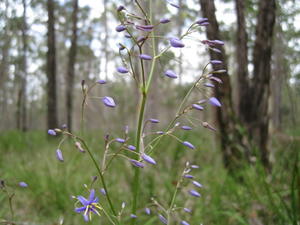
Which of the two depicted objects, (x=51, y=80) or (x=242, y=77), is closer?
(x=242, y=77)

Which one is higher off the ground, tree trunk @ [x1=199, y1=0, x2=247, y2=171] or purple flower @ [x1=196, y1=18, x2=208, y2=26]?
purple flower @ [x1=196, y1=18, x2=208, y2=26]

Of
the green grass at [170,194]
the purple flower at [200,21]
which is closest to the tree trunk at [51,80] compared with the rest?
the green grass at [170,194]

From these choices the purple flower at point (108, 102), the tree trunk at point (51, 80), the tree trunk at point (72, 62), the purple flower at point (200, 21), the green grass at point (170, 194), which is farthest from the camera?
the tree trunk at point (72, 62)

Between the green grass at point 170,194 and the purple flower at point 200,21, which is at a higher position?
the purple flower at point 200,21

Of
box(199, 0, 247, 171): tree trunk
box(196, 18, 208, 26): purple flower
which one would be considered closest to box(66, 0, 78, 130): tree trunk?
box(199, 0, 247, 171): tree trunk

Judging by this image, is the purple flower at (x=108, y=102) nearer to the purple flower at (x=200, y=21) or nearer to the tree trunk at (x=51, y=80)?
the purple flower at (x=200, y=21)

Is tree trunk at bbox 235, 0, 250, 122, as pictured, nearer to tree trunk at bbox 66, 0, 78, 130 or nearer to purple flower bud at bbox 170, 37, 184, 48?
purple flower bud at bbox 170, 37, 184, 48

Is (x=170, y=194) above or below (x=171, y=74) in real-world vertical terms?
below

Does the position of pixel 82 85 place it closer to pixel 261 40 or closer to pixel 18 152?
pixel 261 40

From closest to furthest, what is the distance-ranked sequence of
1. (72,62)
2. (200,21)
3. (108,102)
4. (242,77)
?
1. (108,102)
2. (200,21)
3. (242,77)
4. (72,62)

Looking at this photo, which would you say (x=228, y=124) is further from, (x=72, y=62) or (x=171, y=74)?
(x=72, y=62)

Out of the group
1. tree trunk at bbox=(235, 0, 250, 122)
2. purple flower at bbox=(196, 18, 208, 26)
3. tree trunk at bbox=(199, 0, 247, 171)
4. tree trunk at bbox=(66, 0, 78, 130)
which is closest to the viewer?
purple flower at bbox=(196, 18, 208, 26)

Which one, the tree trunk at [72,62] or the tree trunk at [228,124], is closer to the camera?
the tree trunk at [228,124]

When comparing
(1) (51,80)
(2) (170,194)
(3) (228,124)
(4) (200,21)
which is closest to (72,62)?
(1) (51,80)
